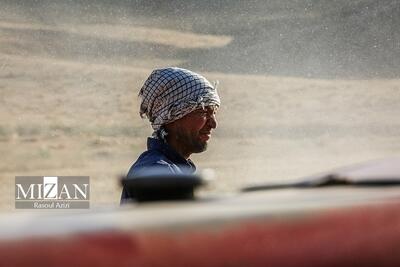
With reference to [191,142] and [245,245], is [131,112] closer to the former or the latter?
[191,142]

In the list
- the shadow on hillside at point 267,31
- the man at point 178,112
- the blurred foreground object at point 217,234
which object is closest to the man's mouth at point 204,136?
the man at point 178,112

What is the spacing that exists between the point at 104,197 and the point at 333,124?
20.1ft

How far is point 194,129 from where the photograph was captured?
18.6ft

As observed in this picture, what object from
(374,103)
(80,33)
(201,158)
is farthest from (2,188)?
(80,33)

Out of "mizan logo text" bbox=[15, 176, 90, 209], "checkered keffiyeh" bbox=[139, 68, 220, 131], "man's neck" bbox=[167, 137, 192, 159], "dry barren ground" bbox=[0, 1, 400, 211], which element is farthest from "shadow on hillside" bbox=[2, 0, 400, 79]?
"man's neck" bbox=[167, 137, 192, 159]

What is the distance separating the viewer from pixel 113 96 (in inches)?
840

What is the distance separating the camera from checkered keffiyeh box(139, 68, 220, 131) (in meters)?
5.64

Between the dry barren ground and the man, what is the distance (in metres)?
7.92

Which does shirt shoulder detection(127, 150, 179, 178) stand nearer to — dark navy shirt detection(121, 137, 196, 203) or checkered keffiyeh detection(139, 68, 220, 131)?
dark navy shirt detection(121, 137, 196, 203)

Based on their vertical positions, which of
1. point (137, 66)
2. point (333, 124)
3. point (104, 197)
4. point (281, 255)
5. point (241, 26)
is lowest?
point (281, 255)

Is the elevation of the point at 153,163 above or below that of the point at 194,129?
below

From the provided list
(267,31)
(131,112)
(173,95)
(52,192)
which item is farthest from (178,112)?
(267,31)

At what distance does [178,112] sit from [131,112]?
48.1 feet

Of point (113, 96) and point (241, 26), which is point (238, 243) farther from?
point (241, 26)
